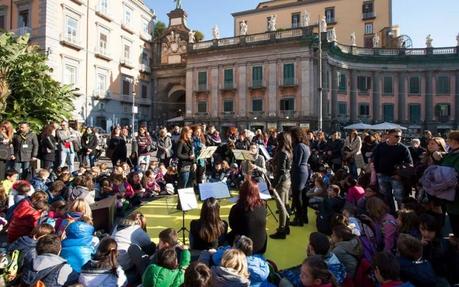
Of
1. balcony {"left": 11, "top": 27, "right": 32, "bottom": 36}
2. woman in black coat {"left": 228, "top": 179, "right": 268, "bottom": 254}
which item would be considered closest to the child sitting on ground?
woman in black coat {"left": 228, "top": 179, "right": 268, "bottom": 254}

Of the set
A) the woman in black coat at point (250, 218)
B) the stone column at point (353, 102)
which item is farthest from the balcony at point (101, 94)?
the woman in black coat at point (250, 218)

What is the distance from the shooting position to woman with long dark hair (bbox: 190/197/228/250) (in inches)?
187

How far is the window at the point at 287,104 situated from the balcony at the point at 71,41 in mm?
20188

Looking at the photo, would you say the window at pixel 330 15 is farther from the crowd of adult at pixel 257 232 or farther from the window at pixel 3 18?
the crowd of adult at pixel 257 232

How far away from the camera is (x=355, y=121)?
39.0m

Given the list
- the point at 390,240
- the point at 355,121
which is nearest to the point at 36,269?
the point at 390,240

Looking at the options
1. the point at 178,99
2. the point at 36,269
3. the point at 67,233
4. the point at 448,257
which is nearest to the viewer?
the point at 36,269

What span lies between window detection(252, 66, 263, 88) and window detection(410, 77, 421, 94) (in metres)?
18.1

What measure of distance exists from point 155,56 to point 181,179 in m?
37.3

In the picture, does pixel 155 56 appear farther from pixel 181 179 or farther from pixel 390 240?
pixel 390 240

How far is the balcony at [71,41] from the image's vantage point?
29484 millimetres

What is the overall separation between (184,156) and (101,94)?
95.0ft

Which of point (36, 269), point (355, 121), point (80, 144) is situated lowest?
point (36, 269)

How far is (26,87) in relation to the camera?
1102 cm
